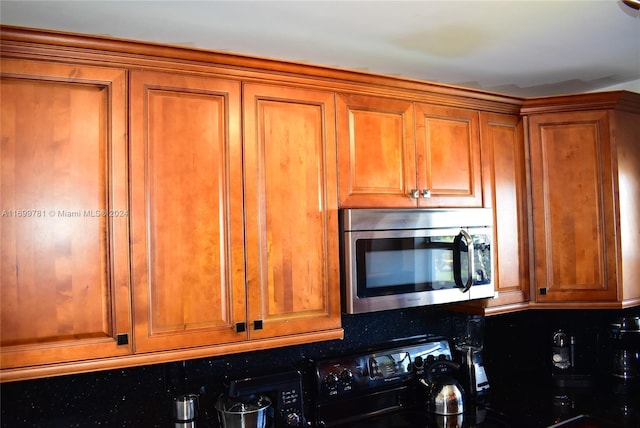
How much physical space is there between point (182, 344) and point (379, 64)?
1.41 metres

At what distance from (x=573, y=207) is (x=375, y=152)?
1082 millimetres

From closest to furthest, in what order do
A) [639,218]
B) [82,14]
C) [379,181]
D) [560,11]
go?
[82,14] < [560,11] < [379,181] < [639,218]

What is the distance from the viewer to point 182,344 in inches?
64.6

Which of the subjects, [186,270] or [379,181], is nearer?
[186,270]

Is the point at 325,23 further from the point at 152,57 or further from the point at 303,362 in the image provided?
the point at 303,362

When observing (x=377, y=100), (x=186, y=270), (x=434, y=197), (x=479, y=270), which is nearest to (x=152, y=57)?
(x=186, y=270)

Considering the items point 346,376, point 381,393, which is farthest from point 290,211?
point 381,393

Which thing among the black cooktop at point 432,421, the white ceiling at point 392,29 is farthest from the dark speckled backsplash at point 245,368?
the white ceiling at point 392,29

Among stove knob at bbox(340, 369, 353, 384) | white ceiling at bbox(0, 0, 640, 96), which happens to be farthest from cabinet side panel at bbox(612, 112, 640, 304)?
stove knob at bbox(340, 369, 353, 384)

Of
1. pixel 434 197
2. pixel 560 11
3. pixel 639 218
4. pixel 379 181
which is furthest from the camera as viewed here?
pixel 639 218

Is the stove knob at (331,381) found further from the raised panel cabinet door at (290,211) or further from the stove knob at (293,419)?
the raised panel cabinet door at (290,211)

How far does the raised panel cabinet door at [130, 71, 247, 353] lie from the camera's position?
1.60 metres

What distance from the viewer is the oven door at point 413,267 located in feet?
6.25

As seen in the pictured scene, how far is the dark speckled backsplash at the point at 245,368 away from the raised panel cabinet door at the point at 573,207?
49cm
